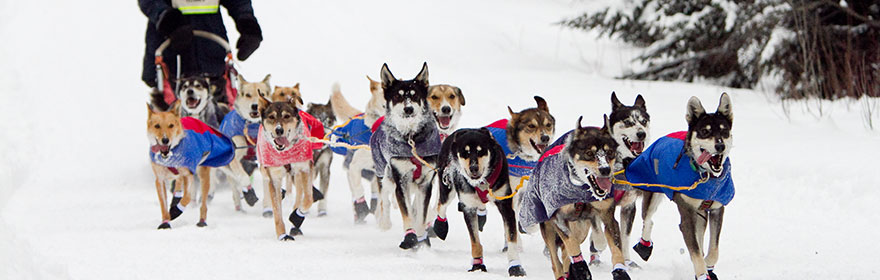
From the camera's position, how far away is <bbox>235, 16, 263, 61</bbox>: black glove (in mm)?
8875

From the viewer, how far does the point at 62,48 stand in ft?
55.7

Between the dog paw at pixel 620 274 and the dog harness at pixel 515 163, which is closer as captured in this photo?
the dog paw at pixel 620 274

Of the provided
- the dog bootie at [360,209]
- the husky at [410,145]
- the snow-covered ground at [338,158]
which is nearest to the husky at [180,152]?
the snow-covered ground at [338,158]

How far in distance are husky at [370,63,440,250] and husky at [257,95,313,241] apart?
0.64 metres

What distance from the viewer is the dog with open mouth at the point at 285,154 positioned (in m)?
6.68

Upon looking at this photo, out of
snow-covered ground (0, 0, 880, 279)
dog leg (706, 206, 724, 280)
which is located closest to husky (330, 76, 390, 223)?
snow-covered ground (0, 0, 880, 279)

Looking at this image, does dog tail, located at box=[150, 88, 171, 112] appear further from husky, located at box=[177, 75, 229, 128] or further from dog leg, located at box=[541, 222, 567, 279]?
dog leg, located at box=[541, 222, 567, 279]

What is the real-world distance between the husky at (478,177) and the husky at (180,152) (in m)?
2.44

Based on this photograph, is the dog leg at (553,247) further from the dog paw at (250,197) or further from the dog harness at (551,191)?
the dog paw at (250,197)

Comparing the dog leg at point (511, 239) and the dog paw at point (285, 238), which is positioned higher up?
the dog leg at point (511, 239)

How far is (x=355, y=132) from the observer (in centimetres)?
761

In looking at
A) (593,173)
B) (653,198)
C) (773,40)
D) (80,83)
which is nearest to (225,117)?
(653,198)

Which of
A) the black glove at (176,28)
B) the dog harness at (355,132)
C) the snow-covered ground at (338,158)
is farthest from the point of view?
the black glove at (176,28)

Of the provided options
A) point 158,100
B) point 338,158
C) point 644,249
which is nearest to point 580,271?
point 644,249
